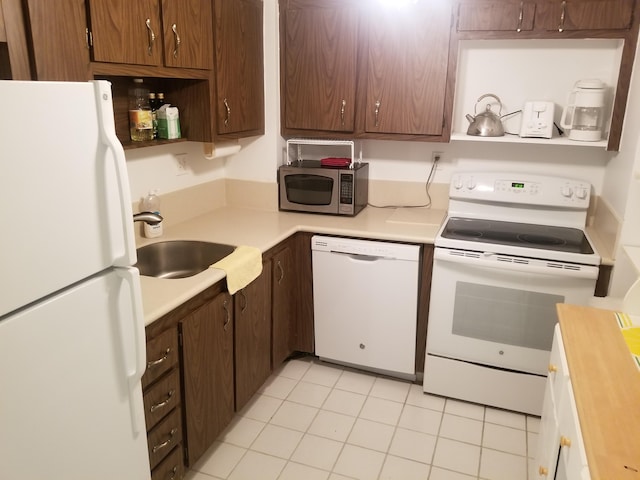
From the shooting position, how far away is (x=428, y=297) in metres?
2.66

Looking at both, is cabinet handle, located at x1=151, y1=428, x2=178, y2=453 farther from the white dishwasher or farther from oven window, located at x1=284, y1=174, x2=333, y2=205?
oven window, located at x1=284, y1=174, x2=333, y2=205

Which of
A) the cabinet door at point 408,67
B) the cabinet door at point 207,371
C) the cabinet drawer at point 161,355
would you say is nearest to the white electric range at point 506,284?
the cabinet door at point 408,67

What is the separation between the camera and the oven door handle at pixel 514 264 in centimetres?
230

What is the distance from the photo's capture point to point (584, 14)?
7.82ft

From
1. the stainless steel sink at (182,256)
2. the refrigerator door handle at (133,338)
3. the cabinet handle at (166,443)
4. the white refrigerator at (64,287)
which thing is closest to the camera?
the white refrigerator at (64,287)

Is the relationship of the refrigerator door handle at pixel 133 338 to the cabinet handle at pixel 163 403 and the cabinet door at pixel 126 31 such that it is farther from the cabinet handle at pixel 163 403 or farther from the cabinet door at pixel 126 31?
the cabinet door at pixel 126 31

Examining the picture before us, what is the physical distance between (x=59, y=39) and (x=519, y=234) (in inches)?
87.0

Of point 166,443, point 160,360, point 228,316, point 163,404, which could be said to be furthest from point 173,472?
point 228,316

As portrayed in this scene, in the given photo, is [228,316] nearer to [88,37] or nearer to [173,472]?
[173,472]

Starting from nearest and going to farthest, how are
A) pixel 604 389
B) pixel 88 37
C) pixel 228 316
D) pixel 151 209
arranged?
pixel 604 389 < pixel 88 37 < pixel 228 316 < pixel 151 209

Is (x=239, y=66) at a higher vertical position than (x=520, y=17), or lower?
lower

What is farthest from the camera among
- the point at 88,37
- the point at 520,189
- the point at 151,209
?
the point at 520,189

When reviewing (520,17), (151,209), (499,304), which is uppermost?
(520,17)

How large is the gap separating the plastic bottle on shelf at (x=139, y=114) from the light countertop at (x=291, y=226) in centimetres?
51
